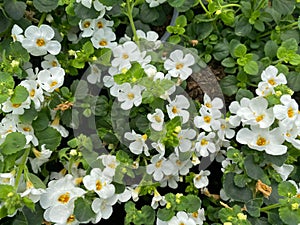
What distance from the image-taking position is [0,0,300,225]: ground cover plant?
139 cm

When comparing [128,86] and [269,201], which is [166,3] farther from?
[269,201]

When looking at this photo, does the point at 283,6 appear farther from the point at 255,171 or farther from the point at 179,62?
the point at 255,171

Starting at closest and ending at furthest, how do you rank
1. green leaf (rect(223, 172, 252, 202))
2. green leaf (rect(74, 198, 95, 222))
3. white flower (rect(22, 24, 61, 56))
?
green leaf (rect(74, 198, 95, 222)) → green leaf (rect(223, 172, 252, 202)) → white flower (rect(22, 24, 61, 56))

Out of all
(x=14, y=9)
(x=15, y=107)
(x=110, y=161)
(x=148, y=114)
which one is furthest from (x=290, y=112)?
(x=14, y=9)

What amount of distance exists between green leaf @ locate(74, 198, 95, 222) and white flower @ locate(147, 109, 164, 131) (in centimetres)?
27

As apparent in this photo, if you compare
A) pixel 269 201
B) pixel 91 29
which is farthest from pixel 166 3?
pixel 269 201

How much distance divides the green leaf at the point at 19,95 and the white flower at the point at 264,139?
0.59 metres

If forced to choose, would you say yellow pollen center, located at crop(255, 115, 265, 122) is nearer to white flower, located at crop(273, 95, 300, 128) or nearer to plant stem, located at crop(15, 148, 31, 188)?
white flower, located at crop(273, 95, 300, 128)

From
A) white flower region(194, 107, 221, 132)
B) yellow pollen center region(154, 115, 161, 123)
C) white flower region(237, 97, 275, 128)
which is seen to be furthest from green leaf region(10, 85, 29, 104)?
white flower region(237, 97, 275, 128)

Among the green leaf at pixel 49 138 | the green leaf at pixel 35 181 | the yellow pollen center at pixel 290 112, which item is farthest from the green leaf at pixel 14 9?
the yellow pollen center at pixel 290 112

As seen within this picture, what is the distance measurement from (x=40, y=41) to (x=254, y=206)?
784 mm

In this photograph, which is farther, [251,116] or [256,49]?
[256,49]

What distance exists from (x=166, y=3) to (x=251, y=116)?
0.56 m

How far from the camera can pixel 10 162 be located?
1377mm
